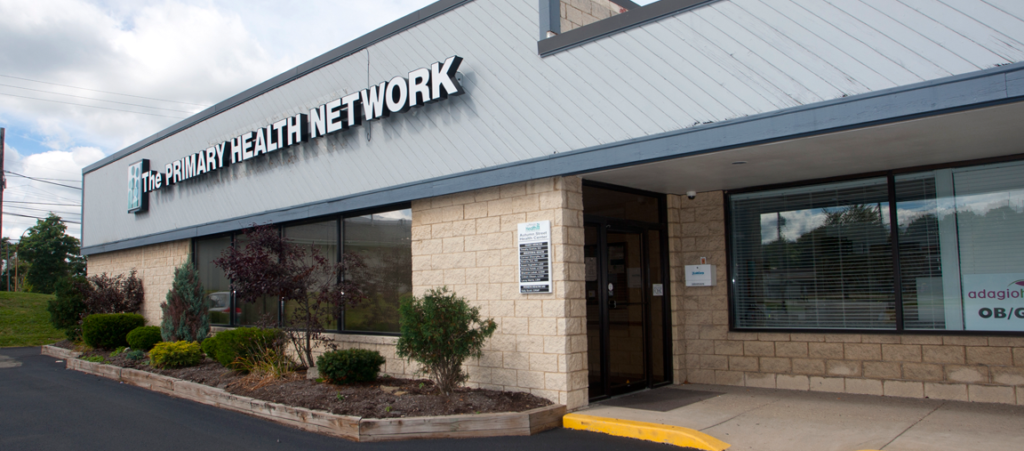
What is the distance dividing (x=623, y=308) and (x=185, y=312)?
9.68 m

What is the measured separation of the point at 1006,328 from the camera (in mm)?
7246

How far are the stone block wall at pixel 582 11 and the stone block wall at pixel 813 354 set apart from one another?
2.93 meters

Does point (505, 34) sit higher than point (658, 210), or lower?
higher

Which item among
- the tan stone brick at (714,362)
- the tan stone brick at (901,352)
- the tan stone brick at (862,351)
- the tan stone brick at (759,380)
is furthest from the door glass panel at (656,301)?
the tan stone brick at (901,352)

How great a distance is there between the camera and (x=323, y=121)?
38.5 ft

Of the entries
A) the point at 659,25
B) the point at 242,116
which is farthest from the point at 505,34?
the point at 242,116

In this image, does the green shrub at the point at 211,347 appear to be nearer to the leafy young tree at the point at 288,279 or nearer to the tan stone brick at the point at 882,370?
the leafy young tree at the point at 288,279

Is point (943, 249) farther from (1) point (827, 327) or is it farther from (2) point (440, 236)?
(2) point (440, 236)

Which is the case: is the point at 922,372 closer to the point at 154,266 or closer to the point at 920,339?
the point at 920,339

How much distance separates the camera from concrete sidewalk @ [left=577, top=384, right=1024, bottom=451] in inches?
231

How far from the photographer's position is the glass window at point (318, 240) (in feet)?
38.7

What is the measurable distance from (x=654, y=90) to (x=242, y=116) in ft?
33.9

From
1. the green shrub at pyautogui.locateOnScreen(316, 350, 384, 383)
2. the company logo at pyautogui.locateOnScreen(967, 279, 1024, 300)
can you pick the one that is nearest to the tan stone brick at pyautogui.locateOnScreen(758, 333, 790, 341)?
the company logo at pyautogui.locateOnScreen(967, 279, 1024, 300)

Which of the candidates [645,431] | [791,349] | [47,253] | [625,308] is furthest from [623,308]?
[47,253]
